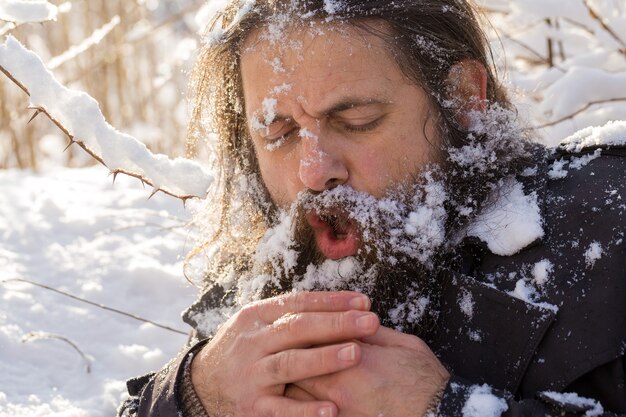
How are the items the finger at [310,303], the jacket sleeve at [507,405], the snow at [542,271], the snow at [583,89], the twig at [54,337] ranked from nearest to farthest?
the jacket sleeve at [507,405] → the finger at [310,303] → the snow at [542,271] → the twig at [54,337] → the snow at [583,89]

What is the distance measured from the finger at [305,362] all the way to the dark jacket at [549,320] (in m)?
0.22

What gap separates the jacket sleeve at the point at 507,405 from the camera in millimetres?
1613

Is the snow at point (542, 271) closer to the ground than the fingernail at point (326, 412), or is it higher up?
closer to the ground

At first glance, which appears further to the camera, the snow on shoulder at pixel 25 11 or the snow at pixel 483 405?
the snow on shoulder at pixel 25 11

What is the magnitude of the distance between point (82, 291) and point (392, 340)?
175 cm

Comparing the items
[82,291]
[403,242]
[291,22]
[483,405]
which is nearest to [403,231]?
Answer: [403,242]

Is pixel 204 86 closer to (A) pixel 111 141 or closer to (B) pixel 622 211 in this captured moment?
(A) pixel 111 141

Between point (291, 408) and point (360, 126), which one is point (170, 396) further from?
point (360, 126)

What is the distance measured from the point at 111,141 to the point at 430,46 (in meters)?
1.01

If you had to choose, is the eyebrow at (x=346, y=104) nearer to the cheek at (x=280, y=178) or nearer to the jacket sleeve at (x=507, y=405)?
the cheek at (x=280, y=178)

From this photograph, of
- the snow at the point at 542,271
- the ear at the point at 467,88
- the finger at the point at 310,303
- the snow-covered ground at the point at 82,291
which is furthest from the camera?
the snow-covered ground at the point at 82,291

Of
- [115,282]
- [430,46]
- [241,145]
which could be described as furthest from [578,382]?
[115,282]

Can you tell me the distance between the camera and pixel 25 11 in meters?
2.27

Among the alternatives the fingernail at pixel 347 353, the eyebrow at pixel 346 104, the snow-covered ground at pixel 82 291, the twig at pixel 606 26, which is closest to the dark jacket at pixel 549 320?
the fingernail at pixel 347 353
